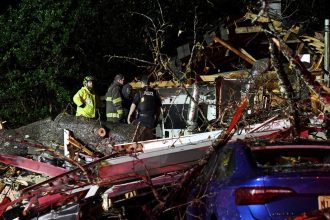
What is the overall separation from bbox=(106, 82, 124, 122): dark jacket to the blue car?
722 cm

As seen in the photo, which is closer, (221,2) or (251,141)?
(251,141)

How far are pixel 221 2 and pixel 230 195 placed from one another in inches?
587

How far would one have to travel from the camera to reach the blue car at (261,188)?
4754 millimetres

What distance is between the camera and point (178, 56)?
1509cm

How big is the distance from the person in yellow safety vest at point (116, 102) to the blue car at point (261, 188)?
284 inches

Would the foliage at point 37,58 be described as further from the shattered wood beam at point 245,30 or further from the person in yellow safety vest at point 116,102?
the shattered wood beam at point 245,30

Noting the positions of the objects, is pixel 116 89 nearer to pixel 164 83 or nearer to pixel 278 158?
pixel 164 83

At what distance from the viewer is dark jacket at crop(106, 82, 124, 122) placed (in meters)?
12.8

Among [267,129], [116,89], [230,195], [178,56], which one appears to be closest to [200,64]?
[178,56]

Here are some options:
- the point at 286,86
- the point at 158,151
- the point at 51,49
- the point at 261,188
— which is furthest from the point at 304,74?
the point at 51,49

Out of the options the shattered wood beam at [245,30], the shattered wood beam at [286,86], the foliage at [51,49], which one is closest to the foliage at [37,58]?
the foliage at [51,49]

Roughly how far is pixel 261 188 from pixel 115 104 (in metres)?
8.32

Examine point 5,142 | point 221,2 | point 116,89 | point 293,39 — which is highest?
point 221,2

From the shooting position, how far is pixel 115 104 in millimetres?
12875
